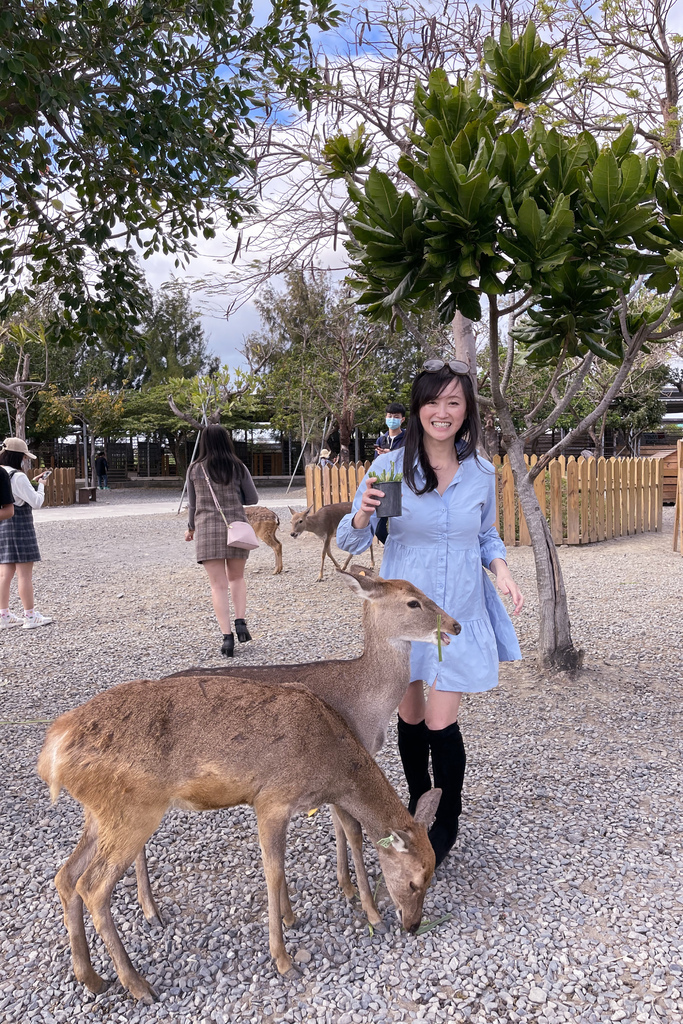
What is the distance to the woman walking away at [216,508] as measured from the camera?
6227mm

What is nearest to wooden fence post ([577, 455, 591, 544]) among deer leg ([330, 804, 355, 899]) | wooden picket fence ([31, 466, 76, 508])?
deer leg ([330, 804, 355, 899])

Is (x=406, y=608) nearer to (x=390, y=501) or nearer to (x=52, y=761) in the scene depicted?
(x=390, y=501)

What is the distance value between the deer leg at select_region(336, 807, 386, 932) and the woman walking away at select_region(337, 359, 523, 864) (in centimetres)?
38

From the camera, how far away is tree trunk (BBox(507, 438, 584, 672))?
5391 millimetres

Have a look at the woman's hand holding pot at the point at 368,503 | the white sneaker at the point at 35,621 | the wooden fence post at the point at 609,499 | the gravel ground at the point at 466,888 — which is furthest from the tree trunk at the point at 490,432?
the woman's hand holding pot at the point at 368,503

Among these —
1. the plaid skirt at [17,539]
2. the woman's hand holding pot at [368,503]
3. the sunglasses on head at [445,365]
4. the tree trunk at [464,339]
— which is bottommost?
the plaid skirt at [17,539]

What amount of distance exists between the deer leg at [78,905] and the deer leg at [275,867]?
0.55 m

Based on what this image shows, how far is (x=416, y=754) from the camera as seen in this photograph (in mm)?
3107

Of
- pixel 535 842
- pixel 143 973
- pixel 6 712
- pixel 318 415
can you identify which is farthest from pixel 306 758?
pixel 318 415

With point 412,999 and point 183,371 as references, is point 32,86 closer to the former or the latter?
point 412,999

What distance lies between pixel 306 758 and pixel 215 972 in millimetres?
812

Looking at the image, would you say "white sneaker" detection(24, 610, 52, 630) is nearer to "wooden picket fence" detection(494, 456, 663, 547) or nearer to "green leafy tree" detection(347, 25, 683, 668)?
"green leafy tree" detection(347, 25, 683, 668)

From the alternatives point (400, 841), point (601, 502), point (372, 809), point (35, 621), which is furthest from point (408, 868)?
point (601, 502)

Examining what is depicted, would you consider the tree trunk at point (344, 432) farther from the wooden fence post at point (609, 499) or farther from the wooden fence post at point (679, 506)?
the wooden fence post at point (679, 506)
